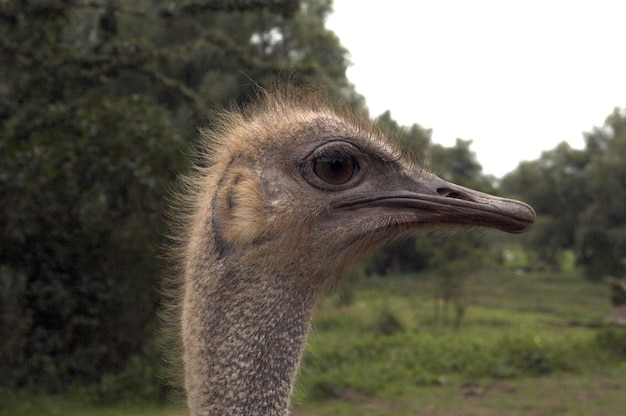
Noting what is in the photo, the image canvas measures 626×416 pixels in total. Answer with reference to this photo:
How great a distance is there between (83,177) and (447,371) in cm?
497

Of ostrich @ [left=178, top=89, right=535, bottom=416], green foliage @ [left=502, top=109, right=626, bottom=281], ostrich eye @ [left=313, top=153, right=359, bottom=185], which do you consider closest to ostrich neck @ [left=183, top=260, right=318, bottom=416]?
ostrich @ [left=178, top=89, right=535, bottom=416]

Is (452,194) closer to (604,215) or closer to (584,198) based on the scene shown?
(604,215)

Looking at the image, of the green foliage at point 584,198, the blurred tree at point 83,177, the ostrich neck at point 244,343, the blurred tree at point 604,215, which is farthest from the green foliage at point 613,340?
the ostrich neck at point 244,343

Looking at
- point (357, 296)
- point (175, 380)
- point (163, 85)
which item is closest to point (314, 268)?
point (175, 380)

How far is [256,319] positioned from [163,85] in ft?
17.0

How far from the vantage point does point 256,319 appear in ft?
6.11

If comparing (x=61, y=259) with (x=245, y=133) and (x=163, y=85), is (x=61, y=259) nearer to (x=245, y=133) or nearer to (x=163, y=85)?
(x=163, y=85)

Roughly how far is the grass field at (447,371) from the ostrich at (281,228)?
2.58 meters

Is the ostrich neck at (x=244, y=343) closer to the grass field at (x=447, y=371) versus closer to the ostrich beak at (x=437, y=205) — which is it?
the ostrich beak at (x=437, y=205)

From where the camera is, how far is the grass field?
7492 mm

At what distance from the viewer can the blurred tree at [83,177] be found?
664cm

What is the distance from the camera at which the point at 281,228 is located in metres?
1.94

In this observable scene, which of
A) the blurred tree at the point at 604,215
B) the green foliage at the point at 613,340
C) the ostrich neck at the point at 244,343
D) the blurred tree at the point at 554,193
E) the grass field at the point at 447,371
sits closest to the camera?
the ostrich neck at the point at 244,343

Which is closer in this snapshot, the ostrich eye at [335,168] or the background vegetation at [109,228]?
the ostrich eye at [335,168]
